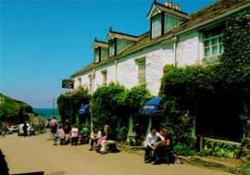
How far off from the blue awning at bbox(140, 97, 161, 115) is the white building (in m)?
1.76

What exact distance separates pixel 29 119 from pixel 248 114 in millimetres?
45064

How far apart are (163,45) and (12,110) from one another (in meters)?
37.4

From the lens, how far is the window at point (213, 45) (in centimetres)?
1716

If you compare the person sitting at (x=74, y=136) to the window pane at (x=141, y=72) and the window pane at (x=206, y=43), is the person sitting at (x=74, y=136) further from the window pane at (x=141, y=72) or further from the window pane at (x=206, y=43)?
the window pane at (x=206, y=43)

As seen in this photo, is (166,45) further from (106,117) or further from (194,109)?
(106,117)

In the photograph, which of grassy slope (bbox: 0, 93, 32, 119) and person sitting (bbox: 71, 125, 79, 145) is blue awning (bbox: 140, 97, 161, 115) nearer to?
person sitting (bbox: 71, 125, 79, 145)

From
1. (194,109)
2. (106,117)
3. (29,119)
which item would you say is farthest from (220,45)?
(29,119)

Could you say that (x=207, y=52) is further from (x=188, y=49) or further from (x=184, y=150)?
(x=184, y=150)

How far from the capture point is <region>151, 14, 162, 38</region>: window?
76.8 feet

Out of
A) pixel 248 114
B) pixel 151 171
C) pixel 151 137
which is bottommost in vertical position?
pixel 151 171

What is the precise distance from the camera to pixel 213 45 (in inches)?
694

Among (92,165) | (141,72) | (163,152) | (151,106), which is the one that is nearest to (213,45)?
(151,106)

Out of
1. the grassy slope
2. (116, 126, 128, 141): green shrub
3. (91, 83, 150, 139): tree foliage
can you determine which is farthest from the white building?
the grassy slope

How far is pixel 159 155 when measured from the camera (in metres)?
16.4
